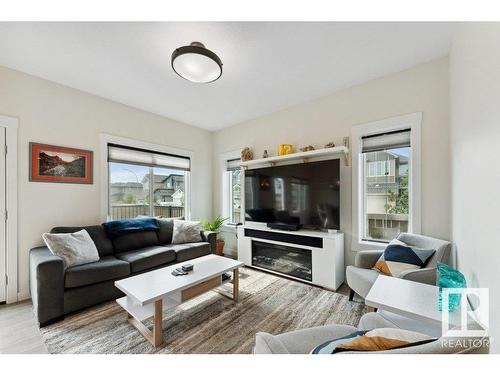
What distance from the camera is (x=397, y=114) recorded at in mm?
2545

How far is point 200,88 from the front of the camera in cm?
288

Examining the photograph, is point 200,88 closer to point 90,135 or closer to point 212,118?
point 212,118

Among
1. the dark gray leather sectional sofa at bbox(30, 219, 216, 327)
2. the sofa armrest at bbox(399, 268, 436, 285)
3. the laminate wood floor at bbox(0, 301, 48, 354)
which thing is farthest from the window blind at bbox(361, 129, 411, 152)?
the laminate wood floor at bbox(0, 301, 48, 354)

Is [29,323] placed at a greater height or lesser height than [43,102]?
lesser

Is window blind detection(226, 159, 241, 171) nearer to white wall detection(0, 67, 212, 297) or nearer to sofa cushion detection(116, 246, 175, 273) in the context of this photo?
white wall detection(0, 67, 212, 297)

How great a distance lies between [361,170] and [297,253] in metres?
1.45

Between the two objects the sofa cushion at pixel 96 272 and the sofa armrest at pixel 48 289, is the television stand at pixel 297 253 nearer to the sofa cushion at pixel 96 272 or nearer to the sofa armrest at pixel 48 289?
the sofa cushion at pixel 96 272

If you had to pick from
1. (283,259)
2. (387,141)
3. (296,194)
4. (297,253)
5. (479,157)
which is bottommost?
(283,259)

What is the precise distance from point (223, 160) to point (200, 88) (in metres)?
1.86

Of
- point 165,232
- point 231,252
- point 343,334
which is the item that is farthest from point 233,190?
point 343,334

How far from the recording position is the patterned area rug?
1.69 metres

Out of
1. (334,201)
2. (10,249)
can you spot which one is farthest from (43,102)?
(334,201)

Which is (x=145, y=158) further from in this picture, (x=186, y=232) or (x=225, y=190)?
(x=225, y=190)
